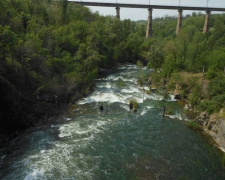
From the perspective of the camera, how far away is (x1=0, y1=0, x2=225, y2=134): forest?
25.5 meters

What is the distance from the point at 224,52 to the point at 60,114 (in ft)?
104

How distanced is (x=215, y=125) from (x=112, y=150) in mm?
12294

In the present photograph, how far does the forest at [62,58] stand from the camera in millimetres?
25500

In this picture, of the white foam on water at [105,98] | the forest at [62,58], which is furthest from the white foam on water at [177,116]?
the white foam on water at [105,98]

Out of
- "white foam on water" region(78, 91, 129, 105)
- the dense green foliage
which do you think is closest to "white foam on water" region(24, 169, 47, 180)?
the dense green foliage

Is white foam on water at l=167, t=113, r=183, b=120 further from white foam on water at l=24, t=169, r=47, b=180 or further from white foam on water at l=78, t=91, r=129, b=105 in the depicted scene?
white foam on water at l=24, t=169, r=47, b=180

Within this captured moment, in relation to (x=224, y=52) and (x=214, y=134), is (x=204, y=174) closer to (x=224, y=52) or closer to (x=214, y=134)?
(x=214, y=134)

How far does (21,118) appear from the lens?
25.0 metres

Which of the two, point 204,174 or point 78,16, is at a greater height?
point 78,16

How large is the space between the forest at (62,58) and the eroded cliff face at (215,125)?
1.14 m

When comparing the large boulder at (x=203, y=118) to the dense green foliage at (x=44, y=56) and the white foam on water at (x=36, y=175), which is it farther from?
the white foam on water at (x=36, y=175)

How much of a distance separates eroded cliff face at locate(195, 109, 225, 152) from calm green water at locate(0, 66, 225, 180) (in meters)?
1.36

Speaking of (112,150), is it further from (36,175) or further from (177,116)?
(177,116)

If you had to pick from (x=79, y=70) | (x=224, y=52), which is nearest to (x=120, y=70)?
(x=79, y=70)
